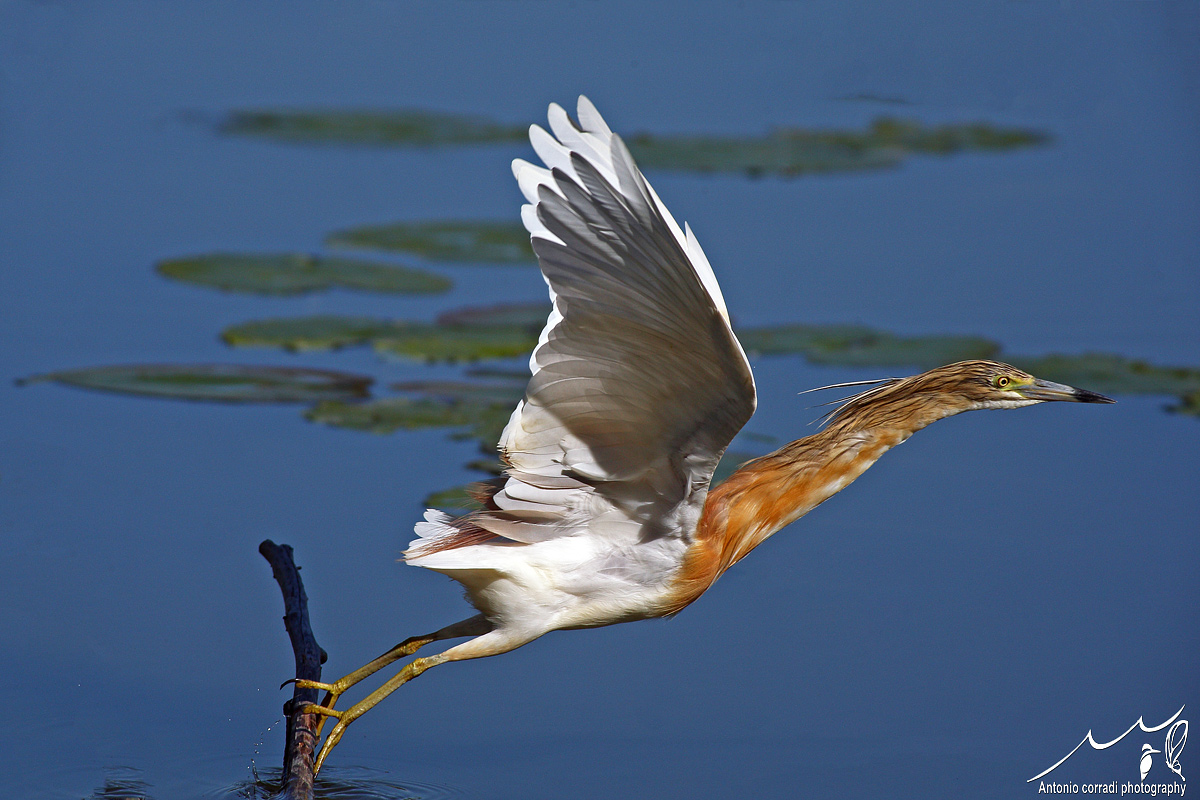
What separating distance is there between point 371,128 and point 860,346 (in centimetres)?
701

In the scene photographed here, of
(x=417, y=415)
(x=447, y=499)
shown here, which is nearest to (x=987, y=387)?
(x=447, y=499)

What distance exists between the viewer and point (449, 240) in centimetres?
1051

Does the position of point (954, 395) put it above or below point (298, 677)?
above

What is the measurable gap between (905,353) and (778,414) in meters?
1.13

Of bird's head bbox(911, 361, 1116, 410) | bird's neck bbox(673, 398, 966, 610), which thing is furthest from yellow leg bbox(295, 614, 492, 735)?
bird's head bbox(911, 361, 1116, 410)

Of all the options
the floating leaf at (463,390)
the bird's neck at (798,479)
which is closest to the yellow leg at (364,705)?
the bird's neck at (798,479)

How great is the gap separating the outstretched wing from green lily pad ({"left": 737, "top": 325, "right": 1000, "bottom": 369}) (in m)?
4.41

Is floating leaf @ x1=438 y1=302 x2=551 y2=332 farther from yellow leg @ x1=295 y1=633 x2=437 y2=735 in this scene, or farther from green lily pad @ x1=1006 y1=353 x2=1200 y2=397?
yellow leg @ x1=295 y1=633 x2=437 y2=735

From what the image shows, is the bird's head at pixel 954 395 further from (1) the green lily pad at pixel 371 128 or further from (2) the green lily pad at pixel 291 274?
(1) the green lily pad at pixel 371 128

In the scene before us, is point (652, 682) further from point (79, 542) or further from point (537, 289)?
point (537, 289)

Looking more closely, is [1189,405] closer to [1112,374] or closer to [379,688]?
[1112,374]

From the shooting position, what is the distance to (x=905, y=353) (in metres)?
8.54

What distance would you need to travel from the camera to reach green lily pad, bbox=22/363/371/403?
25.8 feet

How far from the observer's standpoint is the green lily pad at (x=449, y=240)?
33.5 ft
